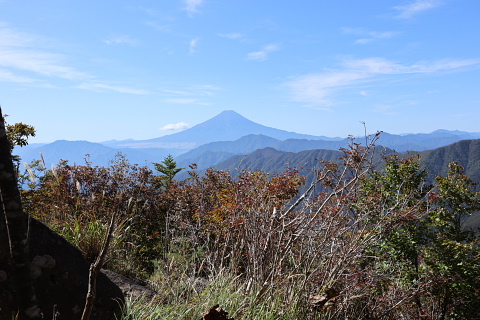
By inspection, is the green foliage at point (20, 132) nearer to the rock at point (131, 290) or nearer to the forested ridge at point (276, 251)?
the forested ridge at point (276, 251)

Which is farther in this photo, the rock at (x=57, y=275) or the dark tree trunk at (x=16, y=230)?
the rock at (x=57, y=275)

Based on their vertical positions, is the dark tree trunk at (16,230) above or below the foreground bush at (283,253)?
above

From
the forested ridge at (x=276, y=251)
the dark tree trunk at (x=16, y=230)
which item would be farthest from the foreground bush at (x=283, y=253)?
the dark tree trunk at (x=16, y=230)

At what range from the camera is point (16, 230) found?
1.10 metres

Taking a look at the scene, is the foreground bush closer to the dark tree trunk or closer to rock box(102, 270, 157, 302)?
rock box(102, 270, 157, 302)

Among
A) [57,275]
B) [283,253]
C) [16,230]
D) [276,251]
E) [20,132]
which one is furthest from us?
[20,132]

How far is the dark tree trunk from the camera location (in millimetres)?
1075

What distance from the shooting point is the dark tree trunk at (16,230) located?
3.53 feet

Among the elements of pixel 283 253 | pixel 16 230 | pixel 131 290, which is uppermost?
pixel 16 230

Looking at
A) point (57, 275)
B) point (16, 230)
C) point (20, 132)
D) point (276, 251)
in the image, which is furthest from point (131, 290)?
point (20, 132)

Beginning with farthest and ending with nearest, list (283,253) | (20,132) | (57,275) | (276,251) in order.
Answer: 1. (20,132)
2. (283,253)
3. (276,251)
4. (57,275)

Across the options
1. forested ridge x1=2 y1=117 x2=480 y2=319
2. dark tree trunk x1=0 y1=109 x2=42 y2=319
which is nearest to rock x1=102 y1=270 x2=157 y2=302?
forested ridge x1=2 y1=117 x2=480 y2=319

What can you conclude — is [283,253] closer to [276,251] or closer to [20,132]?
[276,251]

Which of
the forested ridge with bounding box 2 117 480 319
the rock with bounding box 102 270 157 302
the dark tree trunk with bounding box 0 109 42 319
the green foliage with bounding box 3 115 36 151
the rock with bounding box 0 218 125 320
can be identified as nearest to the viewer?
the dark tree trunk with bounding box 0 109 42 319
